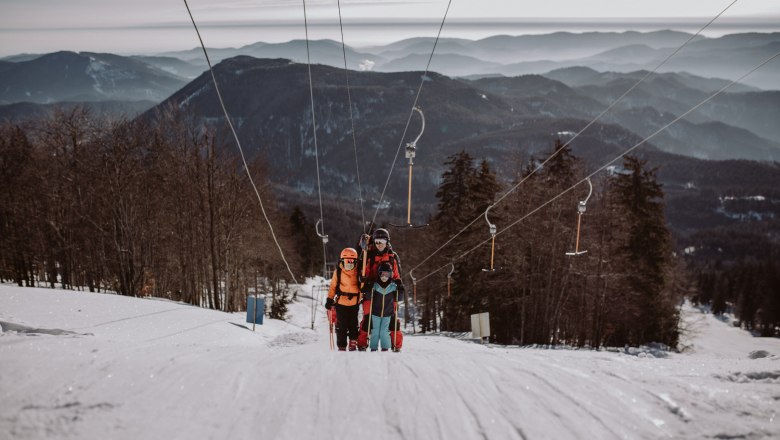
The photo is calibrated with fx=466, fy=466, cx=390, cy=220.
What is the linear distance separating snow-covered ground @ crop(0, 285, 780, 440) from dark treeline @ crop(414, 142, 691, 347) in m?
16.6

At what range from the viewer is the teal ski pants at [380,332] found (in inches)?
386

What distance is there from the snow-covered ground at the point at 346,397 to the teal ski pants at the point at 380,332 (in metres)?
2.61

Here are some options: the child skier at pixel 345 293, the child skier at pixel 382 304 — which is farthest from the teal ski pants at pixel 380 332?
the child skier at pixel 345 293

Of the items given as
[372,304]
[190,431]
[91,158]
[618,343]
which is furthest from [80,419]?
[618,343]

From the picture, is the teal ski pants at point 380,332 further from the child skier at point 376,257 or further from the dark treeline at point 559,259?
the dark treeline at point 559,259

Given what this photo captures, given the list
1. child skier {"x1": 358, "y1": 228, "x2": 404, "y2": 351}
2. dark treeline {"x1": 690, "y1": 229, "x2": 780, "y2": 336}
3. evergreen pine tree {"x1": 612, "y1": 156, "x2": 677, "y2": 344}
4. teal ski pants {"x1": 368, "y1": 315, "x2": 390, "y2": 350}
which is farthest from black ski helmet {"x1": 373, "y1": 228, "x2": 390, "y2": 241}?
dark treeline {"x1": 690, "y1": 229, "x2": 780, "y2": 336}

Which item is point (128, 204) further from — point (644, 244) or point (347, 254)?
point (644, 244)

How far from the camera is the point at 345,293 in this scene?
9664 mm

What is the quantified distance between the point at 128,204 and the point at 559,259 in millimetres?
24050

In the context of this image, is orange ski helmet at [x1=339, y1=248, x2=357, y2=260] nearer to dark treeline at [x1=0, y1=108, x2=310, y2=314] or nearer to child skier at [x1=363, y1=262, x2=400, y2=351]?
child skier at [x1=363, y1=262, x2=400, y2=351]

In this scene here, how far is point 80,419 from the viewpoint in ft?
15.2

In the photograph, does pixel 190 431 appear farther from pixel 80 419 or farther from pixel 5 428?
pixel 5 428

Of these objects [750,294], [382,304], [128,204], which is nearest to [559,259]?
[382,304]

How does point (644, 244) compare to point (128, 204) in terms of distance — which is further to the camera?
point (644, 244)
